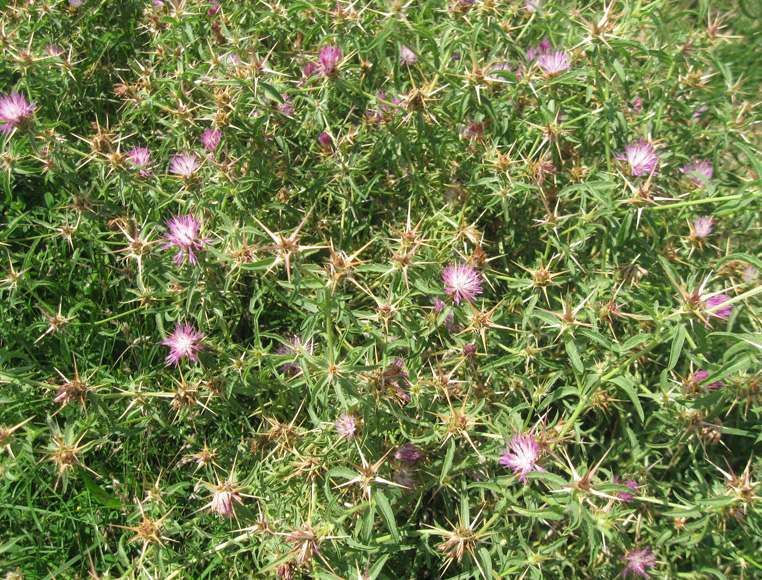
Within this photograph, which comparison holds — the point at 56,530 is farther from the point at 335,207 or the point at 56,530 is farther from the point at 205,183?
the point at 335,207

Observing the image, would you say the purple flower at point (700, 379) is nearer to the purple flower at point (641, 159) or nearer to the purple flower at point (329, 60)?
the purple flower at point (641, 159)

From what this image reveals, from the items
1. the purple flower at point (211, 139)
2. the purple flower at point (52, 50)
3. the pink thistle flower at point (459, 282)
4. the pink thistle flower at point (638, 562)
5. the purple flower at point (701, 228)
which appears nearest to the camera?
the pink thistle flower at point (459, 282)

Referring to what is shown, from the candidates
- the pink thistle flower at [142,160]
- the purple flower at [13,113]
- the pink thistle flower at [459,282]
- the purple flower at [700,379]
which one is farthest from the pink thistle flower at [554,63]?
the purple flower at [13,113]

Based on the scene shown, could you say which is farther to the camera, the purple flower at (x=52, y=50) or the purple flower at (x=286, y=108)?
the purple flower at (x=52, y=50)

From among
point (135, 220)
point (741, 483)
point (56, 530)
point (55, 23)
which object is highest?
point (55, 23)

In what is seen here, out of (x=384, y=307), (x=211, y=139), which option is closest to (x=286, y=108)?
(x=211, y=139)

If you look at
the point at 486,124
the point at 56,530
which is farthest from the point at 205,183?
the point at 56,530
